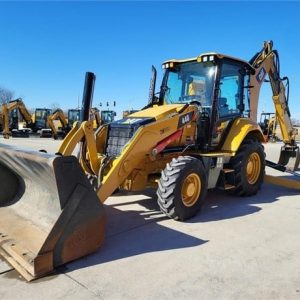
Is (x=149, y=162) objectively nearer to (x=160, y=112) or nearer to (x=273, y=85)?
(x=160, y=112)

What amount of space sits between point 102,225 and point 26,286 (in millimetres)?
1118

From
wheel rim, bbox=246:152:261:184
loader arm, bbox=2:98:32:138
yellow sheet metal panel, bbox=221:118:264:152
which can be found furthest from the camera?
loader arm, bbox=2:98:32:138

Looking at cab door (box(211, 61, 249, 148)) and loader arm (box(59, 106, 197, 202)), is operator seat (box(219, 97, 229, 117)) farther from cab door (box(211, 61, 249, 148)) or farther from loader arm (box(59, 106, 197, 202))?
loader arm (box(59, 106, 197, 202))

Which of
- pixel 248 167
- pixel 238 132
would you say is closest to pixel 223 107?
pixel 238 132

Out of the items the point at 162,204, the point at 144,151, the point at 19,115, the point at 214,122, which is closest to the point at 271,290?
the point at 162,204

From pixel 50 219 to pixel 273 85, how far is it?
6.92 m

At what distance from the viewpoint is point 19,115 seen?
35.2 meters

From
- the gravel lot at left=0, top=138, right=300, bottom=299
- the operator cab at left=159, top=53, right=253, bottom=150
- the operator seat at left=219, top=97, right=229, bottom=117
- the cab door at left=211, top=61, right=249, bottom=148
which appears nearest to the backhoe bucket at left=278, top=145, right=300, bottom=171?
the operator cab at left=159, top=53, right=253, bottom=150

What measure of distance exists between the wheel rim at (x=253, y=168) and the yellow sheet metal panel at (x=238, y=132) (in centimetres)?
54

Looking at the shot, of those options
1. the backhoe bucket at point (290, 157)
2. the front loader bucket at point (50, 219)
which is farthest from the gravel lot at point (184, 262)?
the backhoe bucket at point (290, 157)

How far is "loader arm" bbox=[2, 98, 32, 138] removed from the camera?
96.1 ft

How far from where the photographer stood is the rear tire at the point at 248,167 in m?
7.26

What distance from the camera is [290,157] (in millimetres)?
10773

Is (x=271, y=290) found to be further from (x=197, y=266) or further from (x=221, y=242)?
(x=221, y=242)
